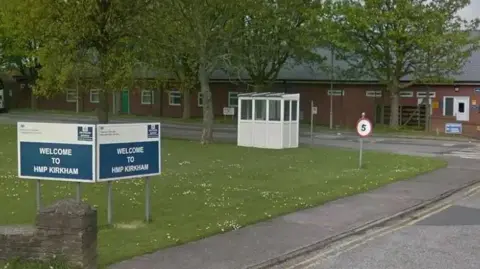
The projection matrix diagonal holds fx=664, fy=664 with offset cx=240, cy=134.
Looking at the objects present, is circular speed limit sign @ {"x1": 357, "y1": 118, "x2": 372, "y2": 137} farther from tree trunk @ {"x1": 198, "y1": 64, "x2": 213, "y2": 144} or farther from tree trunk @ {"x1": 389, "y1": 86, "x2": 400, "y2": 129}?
tree trunk @ {"x1": 389, "y1": 86, "x2": 400, "y2": 129}

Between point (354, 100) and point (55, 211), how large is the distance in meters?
41.6

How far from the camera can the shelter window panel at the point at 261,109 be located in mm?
27219

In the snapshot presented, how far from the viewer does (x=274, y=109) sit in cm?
2703

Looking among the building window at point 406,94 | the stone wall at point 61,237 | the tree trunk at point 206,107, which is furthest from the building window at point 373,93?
the stone wall at point 61,237

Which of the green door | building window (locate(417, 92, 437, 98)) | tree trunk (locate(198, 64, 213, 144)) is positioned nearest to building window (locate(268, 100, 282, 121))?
tree trunk (locate(198, 64, 213, 144))

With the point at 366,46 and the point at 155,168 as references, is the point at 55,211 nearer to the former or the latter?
the point at 155,168

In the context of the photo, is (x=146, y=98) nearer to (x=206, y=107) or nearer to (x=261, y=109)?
(x=206, y=107)

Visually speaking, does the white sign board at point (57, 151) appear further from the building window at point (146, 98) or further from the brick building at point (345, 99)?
the building window at point (146, 98)

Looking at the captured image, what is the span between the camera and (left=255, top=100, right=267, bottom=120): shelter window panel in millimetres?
27219

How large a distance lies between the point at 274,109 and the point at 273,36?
13.8 meters

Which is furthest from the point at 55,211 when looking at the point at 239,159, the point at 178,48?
the point at 178,48

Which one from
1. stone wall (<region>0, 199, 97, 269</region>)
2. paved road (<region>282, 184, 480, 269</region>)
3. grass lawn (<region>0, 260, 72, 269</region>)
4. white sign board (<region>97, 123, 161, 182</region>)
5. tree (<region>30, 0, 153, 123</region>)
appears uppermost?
tree (<region>30, 0, 153, 123</region>)

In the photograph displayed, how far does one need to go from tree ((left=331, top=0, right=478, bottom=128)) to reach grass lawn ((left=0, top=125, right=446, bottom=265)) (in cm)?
1625

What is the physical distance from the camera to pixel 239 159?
22.1m
